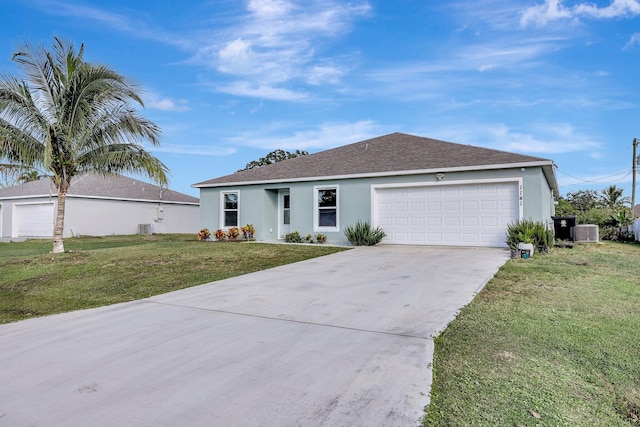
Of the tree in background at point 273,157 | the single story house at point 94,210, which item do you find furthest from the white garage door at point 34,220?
the tree in background at point 273,157

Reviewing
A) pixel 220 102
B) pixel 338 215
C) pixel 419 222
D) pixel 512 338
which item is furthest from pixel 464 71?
pixel 512 338

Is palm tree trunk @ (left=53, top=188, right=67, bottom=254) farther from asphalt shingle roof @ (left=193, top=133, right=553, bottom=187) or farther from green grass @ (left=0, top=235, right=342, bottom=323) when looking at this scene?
asphalt shingle roof @ (left=193, top=133, right=553, bottom=187)

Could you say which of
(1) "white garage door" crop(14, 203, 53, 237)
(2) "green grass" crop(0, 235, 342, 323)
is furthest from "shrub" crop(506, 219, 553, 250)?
(1) "white garage door" crop(14, 203, 53, 237)

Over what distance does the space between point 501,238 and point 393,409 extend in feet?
35.1

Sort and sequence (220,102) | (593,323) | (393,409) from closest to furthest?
(393,409) < (593,323) < (220,102)

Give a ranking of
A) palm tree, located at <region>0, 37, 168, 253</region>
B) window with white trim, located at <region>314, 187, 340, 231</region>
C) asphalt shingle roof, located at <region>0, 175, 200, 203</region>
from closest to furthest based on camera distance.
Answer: palm tree, located at <region>0, 37, 168, 253</region>, window with white trim, located at <region>314, 187, 340, 231</region>, asphalt shingle roof, located at <region>0, 175, 200, 203</region>

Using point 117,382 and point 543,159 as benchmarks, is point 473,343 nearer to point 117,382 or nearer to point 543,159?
point 117,382

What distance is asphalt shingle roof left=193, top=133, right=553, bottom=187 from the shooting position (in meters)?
12.4

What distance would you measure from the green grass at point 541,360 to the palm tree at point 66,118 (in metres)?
11.7

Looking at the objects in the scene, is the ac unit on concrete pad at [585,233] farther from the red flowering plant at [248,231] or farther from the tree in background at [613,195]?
the tree in background at [613,195]

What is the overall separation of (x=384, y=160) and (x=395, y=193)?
5.06ft

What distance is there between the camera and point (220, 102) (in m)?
17.5

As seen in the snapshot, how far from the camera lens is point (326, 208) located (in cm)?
1486

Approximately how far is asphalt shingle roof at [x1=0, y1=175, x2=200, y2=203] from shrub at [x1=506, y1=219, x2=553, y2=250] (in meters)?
21.4
